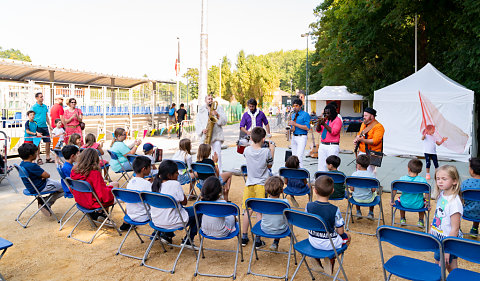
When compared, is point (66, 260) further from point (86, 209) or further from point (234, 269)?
point (234, 269)

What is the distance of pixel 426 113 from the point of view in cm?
1093

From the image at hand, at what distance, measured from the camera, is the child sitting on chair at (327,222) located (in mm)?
3475

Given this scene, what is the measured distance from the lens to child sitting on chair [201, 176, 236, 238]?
13.2ft

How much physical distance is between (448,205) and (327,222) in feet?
3.56

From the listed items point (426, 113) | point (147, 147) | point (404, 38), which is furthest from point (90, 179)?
point (404, 38)

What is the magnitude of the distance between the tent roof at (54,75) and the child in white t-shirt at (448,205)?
1659 cm

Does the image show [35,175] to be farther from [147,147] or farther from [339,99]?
[339,99]

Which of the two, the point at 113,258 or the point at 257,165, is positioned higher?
the point at 257,165

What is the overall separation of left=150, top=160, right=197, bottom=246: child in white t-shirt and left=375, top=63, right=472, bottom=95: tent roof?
8.87 meters

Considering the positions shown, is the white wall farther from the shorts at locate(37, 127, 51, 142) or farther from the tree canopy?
the shorts at locate(37, 127, 51, 142)

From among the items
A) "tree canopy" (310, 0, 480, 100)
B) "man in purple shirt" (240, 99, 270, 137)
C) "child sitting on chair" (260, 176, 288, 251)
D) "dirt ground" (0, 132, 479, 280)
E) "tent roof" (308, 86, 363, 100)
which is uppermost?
"tree canopy" (310, 0, 480, 100)

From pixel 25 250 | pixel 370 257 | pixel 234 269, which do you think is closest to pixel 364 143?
pixel 370 257

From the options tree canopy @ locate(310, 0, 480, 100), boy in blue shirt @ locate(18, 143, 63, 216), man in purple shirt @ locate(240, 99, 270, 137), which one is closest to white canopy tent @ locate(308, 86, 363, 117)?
tree canopy @ locate(310, 0, 480, 100)

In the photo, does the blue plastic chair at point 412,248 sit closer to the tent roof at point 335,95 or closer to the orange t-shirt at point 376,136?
the orange t-shirt at point 376,136
